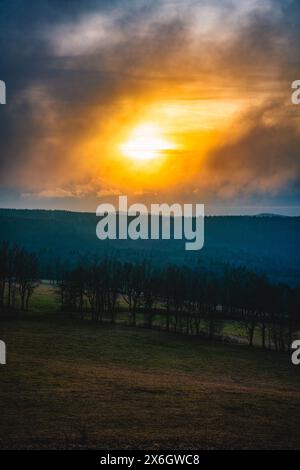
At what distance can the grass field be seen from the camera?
33.0m

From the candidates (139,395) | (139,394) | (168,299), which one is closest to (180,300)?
(168,299)

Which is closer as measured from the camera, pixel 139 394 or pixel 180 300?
pixel 139 394

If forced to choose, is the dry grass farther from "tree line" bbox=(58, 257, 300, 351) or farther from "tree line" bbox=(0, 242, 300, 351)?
"tree line" bbox=(0, 242, 300, 351)

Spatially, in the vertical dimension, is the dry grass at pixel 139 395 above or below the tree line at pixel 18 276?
below

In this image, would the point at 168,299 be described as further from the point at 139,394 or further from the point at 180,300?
the point at 139,394

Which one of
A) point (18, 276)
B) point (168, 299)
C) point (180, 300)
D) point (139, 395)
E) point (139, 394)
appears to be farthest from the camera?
point (18, 276)

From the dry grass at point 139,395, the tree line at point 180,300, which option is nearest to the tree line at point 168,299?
the tree line at point 180,300

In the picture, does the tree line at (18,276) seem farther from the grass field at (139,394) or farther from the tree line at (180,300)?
the grass field at (139,394)

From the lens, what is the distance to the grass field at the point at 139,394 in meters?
33.0

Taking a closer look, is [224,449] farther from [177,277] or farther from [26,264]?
[26,264]

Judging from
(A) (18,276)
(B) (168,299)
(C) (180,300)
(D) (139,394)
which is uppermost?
(A) (18,276)

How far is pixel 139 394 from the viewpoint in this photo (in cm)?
4503

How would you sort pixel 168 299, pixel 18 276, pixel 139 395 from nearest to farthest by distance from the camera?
pixel 139 395, pixel 168 299, pixel 18 276

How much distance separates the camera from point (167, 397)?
147 feet
